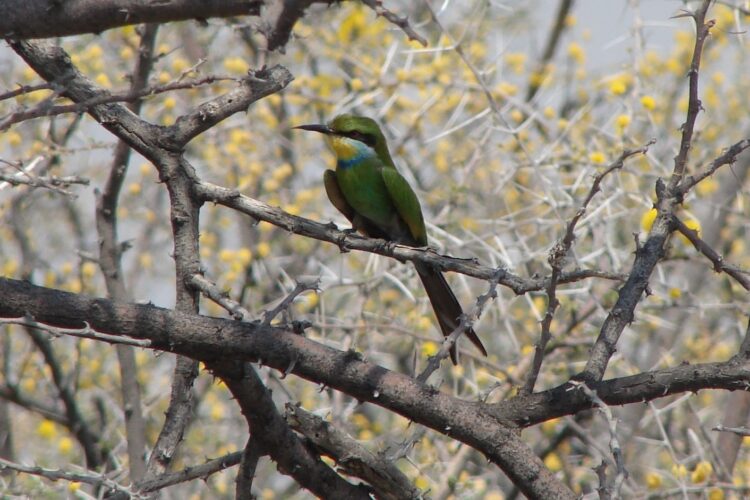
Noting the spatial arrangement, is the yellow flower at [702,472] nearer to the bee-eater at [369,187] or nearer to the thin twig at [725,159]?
the bee-eater at [369,187]

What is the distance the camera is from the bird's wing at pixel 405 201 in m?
4.25

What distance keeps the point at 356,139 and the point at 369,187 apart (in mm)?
262

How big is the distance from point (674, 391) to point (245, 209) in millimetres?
1120

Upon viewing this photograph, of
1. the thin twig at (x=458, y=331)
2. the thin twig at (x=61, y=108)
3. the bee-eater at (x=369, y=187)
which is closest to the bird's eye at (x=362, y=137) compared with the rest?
the bee-eater at (x=369, y=187)

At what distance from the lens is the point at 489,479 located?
218 inches

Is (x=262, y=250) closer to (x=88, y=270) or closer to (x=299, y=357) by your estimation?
(x=88, y=270)

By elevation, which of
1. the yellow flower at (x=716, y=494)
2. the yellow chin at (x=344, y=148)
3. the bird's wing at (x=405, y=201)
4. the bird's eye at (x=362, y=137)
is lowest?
the yellow flower at (x=716, y=494)

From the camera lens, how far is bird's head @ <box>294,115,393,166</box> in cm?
445

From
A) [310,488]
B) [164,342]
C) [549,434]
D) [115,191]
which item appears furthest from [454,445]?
[164,342]

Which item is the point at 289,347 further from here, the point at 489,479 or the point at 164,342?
the point at 489,479

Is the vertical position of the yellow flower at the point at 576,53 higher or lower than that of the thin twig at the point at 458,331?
higher

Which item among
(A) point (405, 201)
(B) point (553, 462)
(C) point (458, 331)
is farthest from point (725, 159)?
(B) point (553, 462)

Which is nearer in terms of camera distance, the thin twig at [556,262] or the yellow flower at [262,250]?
the thin twig at [556,262]

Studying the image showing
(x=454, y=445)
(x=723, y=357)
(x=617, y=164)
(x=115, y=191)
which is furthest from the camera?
(x=723, y=357)
